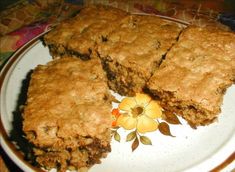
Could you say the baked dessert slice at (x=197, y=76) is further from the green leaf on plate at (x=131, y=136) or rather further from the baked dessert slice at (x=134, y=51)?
the green leaf on plate at (x=131, y=136)

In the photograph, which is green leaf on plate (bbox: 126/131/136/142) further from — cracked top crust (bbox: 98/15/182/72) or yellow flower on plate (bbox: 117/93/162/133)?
cracked top crust (bbox: 98/15/182/72)

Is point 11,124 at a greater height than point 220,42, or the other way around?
point 220,42

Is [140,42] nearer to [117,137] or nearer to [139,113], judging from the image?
[139,113]

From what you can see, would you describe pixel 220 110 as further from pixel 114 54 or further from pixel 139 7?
pixel 139 7

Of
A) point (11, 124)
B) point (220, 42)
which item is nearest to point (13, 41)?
point (11, 124)

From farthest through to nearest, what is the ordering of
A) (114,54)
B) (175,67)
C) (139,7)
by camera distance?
(139,7) → (114,54) → (175,67)

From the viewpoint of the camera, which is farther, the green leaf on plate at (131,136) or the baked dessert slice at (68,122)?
the green leaf on plate at (131,136)

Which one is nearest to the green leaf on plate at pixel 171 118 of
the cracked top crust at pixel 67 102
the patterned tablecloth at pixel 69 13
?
the cracked top crust at pixel 67 102

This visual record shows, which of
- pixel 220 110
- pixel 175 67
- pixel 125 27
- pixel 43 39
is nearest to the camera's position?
pixel 220 110
